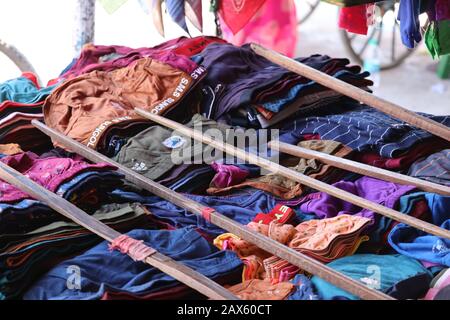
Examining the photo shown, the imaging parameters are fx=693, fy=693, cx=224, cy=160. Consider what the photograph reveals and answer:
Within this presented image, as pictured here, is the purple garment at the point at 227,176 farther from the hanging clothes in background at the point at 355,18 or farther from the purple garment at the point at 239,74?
the hanging clothes in background at the point at 355,18

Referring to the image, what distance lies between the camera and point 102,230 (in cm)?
191

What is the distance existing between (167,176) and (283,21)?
2055mm

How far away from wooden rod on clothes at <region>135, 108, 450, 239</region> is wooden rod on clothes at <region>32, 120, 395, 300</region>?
31cm

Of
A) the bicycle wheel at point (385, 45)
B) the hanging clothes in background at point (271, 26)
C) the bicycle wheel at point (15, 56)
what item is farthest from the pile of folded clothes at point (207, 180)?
the bicycle wheel at point (385, 45)

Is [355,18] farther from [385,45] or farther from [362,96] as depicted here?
[385,45]

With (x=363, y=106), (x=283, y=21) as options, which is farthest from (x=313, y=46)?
(x=363, y=106)

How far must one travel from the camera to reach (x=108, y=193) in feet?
7.22

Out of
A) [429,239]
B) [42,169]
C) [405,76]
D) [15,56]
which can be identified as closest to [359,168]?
[429,239]

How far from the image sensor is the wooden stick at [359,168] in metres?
2.17

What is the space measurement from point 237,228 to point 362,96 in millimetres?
793

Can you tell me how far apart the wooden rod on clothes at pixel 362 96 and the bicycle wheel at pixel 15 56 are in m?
1.57

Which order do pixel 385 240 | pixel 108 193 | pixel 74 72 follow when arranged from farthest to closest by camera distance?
pixel 74 72
pixel 108 193
pixel 385 240

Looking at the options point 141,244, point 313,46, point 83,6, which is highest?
point 83,6
